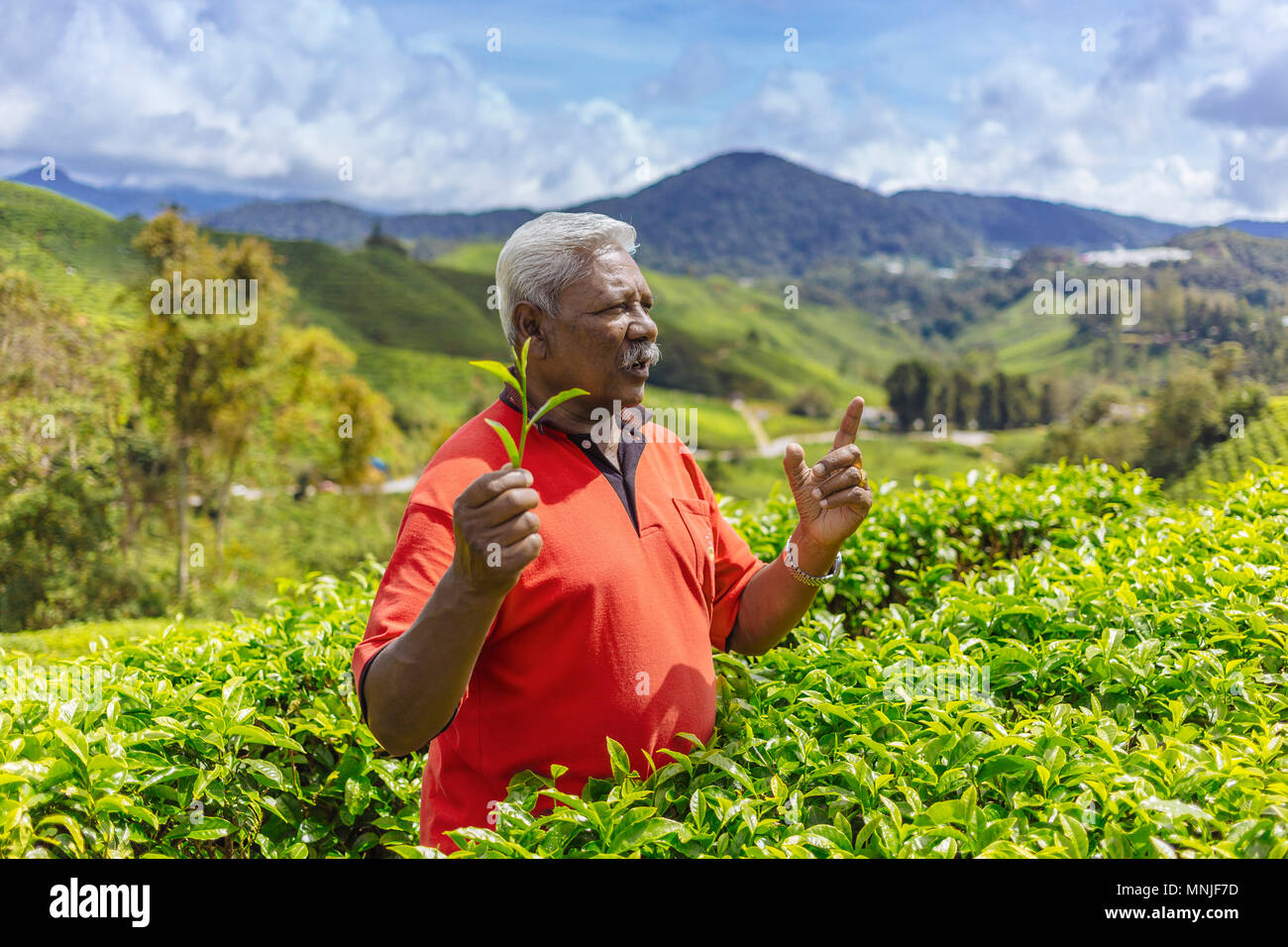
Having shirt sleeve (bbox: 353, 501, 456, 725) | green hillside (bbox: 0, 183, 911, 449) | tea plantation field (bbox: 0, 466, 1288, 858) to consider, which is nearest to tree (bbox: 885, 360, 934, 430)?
green hillside (bbox: 0, 183, 911, 449)

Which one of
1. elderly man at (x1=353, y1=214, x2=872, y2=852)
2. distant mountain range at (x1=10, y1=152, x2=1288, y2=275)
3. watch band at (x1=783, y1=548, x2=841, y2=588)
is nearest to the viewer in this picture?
elderly man at (x1=353, y1=214, x2=872, y2=852)

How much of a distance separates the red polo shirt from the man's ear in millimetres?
166

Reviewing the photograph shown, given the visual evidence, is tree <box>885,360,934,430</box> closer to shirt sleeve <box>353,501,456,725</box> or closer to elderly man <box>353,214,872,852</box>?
elderly man <box>353,214,872,852</box>

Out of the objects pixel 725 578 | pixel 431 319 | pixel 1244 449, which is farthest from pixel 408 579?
pixel 431 319

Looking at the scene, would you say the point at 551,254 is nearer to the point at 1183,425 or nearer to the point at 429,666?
the point at 429,666

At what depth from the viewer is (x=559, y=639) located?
211cm

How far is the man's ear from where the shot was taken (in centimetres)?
227

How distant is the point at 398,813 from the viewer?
2670 mm

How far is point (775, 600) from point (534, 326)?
999 mm

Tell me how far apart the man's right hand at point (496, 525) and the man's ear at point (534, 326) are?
701 mm

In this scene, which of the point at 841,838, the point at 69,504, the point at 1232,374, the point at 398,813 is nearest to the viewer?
the point at 841,838
